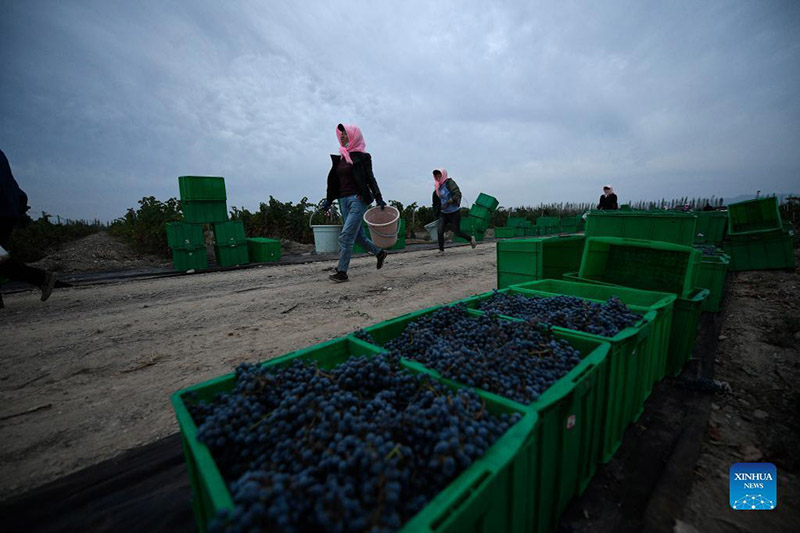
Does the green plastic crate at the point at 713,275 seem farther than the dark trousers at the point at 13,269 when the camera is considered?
No

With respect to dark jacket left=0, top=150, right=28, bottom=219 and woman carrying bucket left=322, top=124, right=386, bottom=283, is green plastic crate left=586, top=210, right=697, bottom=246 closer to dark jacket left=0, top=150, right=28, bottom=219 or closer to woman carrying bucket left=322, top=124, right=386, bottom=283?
→ woman carrying bucket left=322, top=124, right=386, bottom=283

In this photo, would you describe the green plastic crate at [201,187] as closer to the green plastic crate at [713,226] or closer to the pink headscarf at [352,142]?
the pink headscarf at [352,142]

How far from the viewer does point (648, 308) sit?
196 centimetres

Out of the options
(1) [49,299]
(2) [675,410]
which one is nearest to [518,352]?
(2) [675,410]

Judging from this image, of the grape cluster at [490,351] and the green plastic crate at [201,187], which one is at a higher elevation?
the green plastic crate at [201,187]

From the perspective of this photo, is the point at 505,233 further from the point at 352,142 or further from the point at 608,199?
the point at 352,142

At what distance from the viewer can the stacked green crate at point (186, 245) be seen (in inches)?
282

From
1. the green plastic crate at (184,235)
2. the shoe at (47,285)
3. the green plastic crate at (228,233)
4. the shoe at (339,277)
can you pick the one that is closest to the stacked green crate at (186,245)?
the green plastic crate at (184,235)

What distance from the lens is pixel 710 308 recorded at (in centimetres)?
380

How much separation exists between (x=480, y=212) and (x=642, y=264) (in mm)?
12073

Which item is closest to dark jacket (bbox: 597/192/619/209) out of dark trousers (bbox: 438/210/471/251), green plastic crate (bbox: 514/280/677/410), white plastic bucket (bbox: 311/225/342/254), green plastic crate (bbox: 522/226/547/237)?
green plastic crate (bbox: 522/226/547/237)

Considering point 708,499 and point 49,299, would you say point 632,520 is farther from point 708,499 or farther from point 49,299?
point 49,299

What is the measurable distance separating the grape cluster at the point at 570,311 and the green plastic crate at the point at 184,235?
7451mm

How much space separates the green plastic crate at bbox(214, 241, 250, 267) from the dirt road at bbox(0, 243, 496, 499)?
7.03 feet
